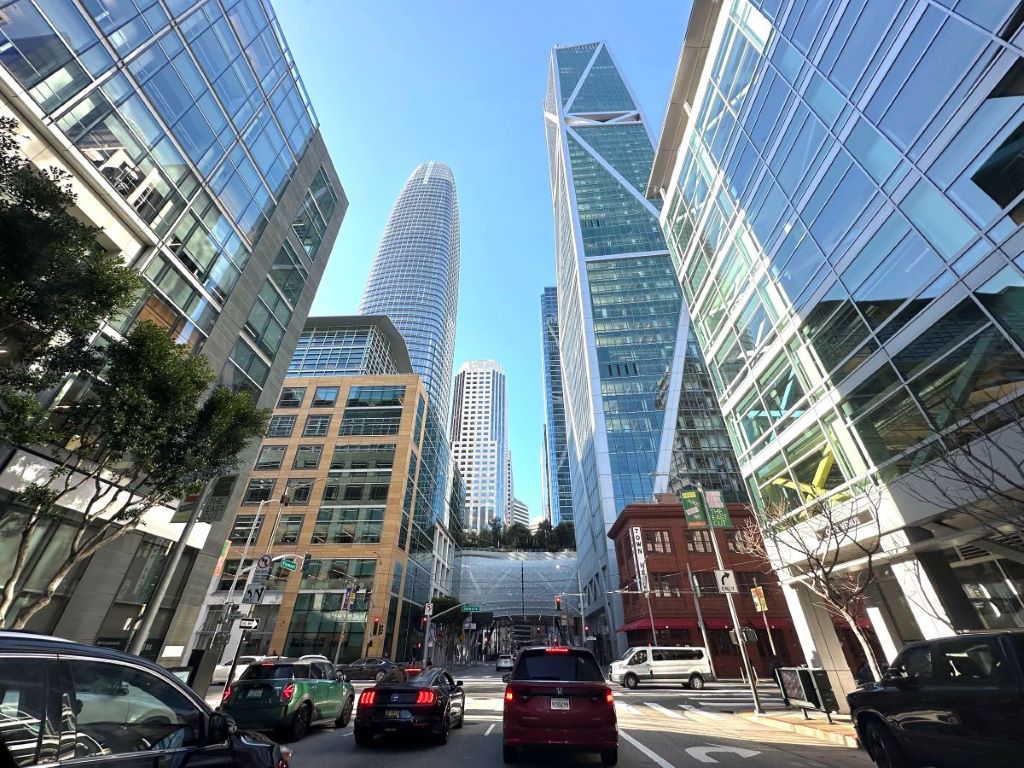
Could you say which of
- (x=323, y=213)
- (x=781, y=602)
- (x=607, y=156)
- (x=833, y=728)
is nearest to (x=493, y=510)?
(x=607, y=156)

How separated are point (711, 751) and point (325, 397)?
56.0 m

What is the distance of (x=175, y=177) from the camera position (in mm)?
17016

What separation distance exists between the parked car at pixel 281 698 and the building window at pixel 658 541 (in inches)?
1429

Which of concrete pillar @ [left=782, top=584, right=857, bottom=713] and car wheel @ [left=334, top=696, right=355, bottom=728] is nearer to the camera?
car wheel @ [left=334, top=696, right=355, bottom=728]

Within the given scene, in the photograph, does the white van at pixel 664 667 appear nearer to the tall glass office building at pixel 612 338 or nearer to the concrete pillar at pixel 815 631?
the concrete pillar at pixel 815 631

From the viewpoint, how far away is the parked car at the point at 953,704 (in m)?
5.12

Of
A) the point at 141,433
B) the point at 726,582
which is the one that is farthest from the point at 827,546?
the point at 141,433

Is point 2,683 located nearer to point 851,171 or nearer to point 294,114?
point 851,171

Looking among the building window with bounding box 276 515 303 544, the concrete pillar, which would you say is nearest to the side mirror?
the concrete pillar

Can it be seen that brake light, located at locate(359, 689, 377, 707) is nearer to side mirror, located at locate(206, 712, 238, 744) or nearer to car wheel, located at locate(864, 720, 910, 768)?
side mirror, located at locate(206, 712, 238, 744)

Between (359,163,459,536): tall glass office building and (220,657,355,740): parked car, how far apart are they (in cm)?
9167

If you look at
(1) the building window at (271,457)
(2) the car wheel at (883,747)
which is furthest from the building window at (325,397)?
(2) the car wheel at (883,747)

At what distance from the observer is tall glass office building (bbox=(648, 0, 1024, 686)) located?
10.8 metres

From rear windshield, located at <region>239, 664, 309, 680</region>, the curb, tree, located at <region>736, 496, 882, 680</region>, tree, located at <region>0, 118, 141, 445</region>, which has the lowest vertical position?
the curb
